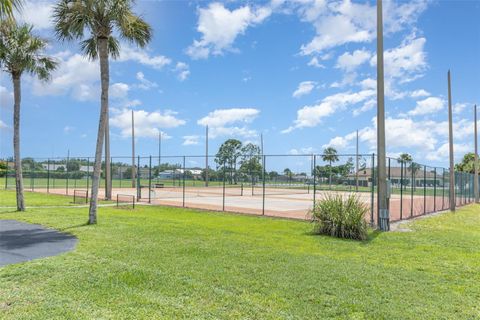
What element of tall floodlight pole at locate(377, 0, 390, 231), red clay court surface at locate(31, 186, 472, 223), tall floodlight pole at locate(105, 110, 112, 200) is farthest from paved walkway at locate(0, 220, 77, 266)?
tall floodlight pole at locate(105, 110, 112, 200)

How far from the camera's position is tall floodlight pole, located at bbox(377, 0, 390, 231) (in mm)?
11914

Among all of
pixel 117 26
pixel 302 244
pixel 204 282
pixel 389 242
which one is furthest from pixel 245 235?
pixel 117 26

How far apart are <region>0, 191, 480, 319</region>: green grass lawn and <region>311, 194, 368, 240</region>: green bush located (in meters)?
0.43

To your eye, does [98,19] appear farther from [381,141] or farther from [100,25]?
[381,141]

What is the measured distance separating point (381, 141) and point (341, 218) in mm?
3234

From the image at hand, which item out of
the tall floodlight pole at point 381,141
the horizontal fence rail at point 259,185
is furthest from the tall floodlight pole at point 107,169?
the tall floodlight pole at point 381,141

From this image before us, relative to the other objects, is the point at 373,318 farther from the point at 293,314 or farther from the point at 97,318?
the point at 97,318

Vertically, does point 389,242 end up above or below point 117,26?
below

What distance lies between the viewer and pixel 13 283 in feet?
18.9

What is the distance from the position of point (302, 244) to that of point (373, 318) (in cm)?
459

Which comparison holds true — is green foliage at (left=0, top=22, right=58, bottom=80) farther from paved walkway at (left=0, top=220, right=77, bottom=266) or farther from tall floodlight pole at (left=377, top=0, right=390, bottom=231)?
tall floodlight pole at (left=377, top=0, right=390, bottom=231)

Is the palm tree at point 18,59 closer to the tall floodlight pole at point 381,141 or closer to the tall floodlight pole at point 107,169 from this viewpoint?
the tall floodlight pole at point 107,169

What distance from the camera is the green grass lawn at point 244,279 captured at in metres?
4.78

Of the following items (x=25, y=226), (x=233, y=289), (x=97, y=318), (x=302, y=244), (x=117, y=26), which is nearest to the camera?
(x=97, y=318)
